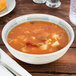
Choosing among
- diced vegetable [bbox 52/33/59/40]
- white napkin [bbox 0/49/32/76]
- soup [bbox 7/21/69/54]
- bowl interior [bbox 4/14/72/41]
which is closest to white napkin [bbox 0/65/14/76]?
white napkin [bbox 0/49/32/76]

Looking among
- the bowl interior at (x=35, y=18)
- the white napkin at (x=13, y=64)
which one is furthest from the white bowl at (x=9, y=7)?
the white napkin at (x=13, y=64)

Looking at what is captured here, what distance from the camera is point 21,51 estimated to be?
1356 millimetres

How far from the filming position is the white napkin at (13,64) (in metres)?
1.29

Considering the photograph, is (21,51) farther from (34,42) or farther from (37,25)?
(37,25)

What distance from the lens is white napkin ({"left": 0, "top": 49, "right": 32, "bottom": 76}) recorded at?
50.9 inches

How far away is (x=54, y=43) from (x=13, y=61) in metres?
0.28

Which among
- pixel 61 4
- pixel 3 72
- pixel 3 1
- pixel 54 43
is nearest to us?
pixel 3 72

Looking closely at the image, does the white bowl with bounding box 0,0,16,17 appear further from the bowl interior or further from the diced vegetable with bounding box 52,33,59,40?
the diced vegetable with bounding box 52,33,59,40

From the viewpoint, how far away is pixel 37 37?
1.46 metres

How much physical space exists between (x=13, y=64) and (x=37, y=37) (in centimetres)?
24

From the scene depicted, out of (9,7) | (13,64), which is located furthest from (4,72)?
(9,7)

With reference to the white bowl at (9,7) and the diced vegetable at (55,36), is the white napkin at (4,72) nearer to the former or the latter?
the diced vegetable at (55,36)

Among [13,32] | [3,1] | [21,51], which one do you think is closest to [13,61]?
[21,51]

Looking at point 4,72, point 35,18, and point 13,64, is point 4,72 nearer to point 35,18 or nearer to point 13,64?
point 13,64
